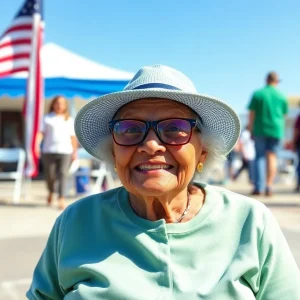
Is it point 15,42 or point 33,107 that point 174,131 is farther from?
point 15,42

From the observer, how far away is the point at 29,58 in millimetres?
7930

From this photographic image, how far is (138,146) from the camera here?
67.0 inches

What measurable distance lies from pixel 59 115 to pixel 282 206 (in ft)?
11.4

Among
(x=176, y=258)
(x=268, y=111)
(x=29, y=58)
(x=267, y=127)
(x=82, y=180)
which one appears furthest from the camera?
(x=82, y=180)

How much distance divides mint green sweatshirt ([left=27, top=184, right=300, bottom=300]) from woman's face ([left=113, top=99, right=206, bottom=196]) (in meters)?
0.13

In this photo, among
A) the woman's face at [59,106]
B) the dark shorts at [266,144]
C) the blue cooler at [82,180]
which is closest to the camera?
the woman's face at [59,106]

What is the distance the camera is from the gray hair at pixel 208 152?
6.23 feet

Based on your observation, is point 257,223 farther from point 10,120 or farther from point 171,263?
point 10,120

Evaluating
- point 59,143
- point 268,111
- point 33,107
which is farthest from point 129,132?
point 33,107

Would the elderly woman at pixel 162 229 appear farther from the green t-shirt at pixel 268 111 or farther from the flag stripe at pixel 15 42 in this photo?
the flag stripe at pixel 15 42

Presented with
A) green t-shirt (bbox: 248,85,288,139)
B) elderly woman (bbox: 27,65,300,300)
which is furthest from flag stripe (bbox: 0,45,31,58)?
elderly woman (bbox: 27,65,300,300)

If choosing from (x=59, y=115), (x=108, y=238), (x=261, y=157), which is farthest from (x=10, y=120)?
(x=108, y=238)

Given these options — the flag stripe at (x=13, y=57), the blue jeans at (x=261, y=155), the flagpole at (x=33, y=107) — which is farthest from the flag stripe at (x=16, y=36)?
the blue jeans at (x=261, y=155)

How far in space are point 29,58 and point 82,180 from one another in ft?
7.57
